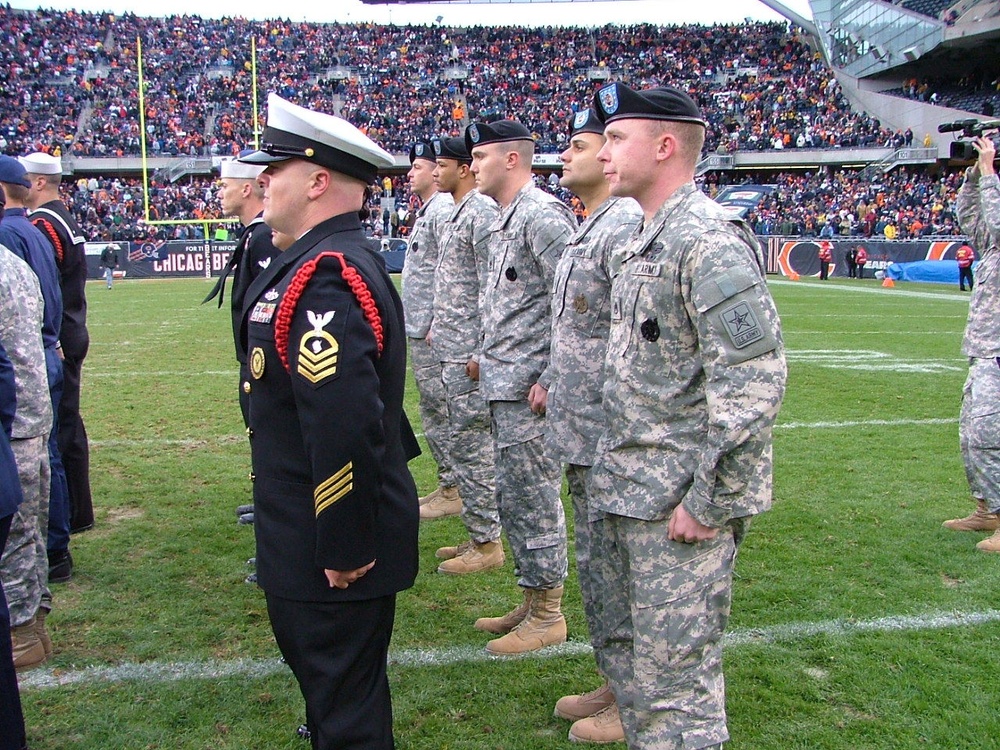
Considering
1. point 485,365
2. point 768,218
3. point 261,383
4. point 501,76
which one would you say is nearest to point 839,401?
point 485,365

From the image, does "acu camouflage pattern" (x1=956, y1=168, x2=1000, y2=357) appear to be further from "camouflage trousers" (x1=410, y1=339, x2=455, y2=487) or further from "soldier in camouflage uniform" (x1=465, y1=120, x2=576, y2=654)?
"camouflage trousers" (x1=410, y1=339, x2=455, y2=487)

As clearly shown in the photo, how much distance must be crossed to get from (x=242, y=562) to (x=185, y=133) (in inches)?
1650

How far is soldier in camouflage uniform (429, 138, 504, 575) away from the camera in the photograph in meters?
5.23

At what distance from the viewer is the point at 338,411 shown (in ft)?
7.43

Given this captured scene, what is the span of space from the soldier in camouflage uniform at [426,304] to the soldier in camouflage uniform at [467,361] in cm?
64

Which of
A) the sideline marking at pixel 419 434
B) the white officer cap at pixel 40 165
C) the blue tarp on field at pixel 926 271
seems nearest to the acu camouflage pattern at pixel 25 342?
the white officer cap at pixel 40 165

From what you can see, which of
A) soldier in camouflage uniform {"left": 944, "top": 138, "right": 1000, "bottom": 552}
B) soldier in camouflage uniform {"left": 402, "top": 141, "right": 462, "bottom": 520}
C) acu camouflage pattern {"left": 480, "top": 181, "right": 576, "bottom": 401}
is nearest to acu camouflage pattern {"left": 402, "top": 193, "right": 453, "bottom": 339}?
soldier in camouflage uniform {"left": 402, "top": 141, "right": 462, "bottom": 520}

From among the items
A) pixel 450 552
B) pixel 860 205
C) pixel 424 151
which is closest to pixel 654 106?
pixel 450 552

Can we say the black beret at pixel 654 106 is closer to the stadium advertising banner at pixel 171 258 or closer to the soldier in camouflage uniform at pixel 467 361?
the soldier in camouflage uniform at pixel 467 361

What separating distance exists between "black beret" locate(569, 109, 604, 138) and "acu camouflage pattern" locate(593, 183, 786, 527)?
112cm

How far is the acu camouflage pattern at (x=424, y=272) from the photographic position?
6.31m

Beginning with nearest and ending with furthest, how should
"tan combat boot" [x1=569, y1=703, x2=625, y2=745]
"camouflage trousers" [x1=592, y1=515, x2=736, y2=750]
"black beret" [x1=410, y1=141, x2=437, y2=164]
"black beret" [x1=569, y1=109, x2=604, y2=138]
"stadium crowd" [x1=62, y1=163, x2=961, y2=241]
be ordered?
1. "camouflage trousers" [x1=592, y1=515, x2=736, y2=750]
2. "tan combat boot" [x1=569, y1=703, x2=625, y2=745]
3. "black beret" [x1=569, y1=109, x2=604, y2=138]
4. "black beret" [x1=410, y1=141, x2=437, y2=164]
5. "stadium crowd" [x1=62, y1=163, x2=961, y2=241]

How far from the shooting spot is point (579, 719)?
3547 mm

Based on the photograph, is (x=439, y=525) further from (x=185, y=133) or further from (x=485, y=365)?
(x=185, y=133)
